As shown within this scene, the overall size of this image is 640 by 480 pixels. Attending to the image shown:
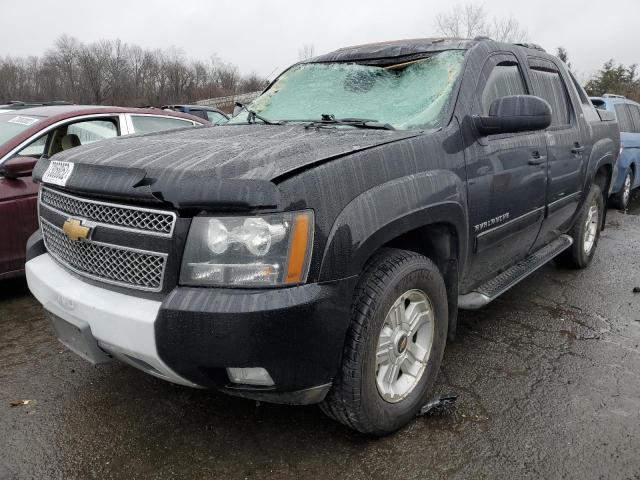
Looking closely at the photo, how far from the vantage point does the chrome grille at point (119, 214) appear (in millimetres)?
1947

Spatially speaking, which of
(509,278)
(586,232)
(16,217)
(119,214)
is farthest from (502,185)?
(16,217)

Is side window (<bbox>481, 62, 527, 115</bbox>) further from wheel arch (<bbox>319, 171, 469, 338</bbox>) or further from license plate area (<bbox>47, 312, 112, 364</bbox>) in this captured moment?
license plate area (<bbox>47, 312, 112, 364</bbox>)

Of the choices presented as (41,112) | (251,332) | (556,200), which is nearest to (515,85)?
(556,200)

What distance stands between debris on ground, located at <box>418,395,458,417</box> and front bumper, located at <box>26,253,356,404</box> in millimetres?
740

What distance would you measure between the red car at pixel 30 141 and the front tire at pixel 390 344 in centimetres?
305

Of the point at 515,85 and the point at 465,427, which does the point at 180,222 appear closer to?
the point at 465,427

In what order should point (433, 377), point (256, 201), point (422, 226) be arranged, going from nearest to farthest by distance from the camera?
1. point (256, 201)
2. point (422, 226)
3. point (433, 377)

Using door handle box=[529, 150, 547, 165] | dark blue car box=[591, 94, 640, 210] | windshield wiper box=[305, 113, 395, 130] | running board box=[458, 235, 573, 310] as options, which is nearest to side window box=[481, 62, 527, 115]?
door handle box=[529, 150, 547, 165]

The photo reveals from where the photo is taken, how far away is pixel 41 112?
191 inches

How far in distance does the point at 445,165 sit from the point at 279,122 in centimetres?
107

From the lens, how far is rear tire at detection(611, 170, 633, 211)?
834 centimetres

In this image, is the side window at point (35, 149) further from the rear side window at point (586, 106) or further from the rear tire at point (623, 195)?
the rear tire at point (623, 195)

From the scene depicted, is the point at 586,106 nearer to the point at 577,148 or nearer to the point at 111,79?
the point at 577,148

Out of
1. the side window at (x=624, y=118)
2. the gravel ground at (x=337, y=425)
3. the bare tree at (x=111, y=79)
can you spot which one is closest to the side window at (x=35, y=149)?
the gravel ground at (x=337, y=425)
